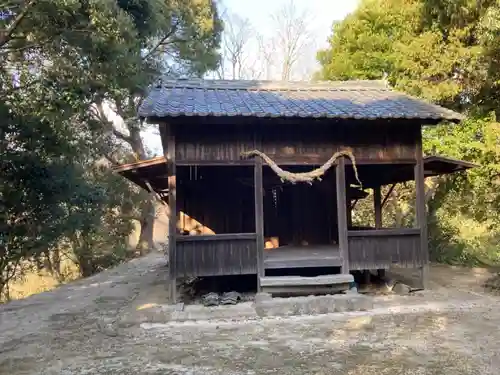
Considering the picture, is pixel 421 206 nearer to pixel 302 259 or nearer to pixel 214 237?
pixel 302 259

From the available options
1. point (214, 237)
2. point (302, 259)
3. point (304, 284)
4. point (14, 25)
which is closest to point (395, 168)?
point (302, 259)

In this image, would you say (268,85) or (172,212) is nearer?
(172,212)

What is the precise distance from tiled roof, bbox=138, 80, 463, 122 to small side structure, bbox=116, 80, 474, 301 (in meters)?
0.02

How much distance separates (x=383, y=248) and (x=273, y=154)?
2741mm

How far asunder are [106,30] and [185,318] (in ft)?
16.9

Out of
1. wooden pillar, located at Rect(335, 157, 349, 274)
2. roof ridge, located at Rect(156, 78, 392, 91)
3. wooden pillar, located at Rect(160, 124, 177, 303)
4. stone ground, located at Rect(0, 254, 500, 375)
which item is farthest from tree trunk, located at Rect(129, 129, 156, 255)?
wooden pillar, located at Rect(335, 157, 349, 274)

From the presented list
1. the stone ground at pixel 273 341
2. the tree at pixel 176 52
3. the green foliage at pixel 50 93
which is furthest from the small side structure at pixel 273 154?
the tree at pixel 176 52

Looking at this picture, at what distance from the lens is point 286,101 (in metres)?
8.58

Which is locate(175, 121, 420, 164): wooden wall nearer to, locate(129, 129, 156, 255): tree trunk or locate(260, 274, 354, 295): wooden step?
locate(260, 274, 354, 295): wooden step

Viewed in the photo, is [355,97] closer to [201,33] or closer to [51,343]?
[51,343]

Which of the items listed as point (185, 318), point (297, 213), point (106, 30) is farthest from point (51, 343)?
point (297, 213)

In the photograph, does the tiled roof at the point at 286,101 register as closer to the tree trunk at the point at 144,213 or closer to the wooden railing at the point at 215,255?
the wooden railing at the point at 215,255

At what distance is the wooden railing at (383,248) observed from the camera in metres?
8.09

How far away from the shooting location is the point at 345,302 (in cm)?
725
